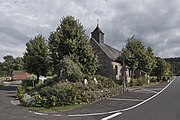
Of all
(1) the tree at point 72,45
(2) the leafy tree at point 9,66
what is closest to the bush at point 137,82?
(1) the tree at point 72,45

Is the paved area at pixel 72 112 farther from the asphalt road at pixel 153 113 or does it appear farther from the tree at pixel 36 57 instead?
the tree at pixel 36 57

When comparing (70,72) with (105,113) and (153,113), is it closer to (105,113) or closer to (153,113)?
(105,113)

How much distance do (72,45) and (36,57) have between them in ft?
29.3

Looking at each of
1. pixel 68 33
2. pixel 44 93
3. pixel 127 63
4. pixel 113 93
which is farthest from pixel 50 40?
pixel 127 63

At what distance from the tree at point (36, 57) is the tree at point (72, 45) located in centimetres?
578

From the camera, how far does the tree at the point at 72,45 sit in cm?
2614

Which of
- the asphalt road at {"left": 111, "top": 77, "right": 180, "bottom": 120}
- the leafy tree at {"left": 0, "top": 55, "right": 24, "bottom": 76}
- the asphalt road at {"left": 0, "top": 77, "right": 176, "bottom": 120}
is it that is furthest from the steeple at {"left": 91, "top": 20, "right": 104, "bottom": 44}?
the leafy tree at {"left": 0, "top": 55, "right": 24, "bottom": 76}

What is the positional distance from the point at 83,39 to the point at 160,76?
→ 1909 inches

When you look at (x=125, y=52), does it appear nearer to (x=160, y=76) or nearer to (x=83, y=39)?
(x=83, y=39)

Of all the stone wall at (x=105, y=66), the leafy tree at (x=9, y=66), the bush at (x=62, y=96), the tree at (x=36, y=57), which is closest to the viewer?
the bush at (x=62, y=96)

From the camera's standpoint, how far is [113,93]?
21.9 meters

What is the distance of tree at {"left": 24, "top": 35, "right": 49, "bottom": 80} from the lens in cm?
3275

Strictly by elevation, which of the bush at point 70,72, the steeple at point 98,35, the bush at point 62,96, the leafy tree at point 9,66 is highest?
the steeple at point 98,35

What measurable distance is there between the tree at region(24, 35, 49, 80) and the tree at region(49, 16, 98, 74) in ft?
19.0
